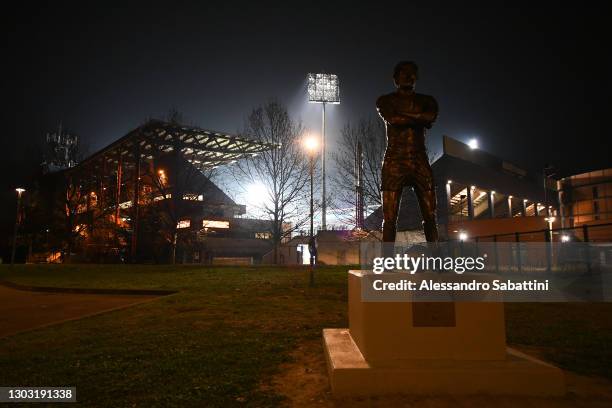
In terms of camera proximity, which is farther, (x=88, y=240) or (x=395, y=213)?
(x=88, y=240)

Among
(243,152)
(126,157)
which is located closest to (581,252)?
A: (243,152)

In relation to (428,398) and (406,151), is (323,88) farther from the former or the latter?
(428,398)

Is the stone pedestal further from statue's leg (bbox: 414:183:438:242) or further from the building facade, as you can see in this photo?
the building facade

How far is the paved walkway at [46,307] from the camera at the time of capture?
7.53m

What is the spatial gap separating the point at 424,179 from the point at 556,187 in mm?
67941

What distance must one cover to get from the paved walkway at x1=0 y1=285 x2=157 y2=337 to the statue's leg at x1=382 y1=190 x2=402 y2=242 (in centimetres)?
655

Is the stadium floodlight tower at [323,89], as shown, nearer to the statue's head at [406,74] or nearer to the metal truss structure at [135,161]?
the metal truss structure at [135,161]

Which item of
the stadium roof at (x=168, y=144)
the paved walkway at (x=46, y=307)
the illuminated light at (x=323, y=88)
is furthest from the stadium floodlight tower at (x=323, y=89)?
the paved walkway at (x=46, y=307)

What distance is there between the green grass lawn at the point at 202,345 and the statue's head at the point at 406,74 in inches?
147

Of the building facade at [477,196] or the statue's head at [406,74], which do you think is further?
the building facade at [477,196]

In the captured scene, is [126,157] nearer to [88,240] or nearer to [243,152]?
[88,240]

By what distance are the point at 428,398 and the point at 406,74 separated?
3.55 metres

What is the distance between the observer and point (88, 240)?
113ft

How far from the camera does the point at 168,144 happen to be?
37.1 meters
